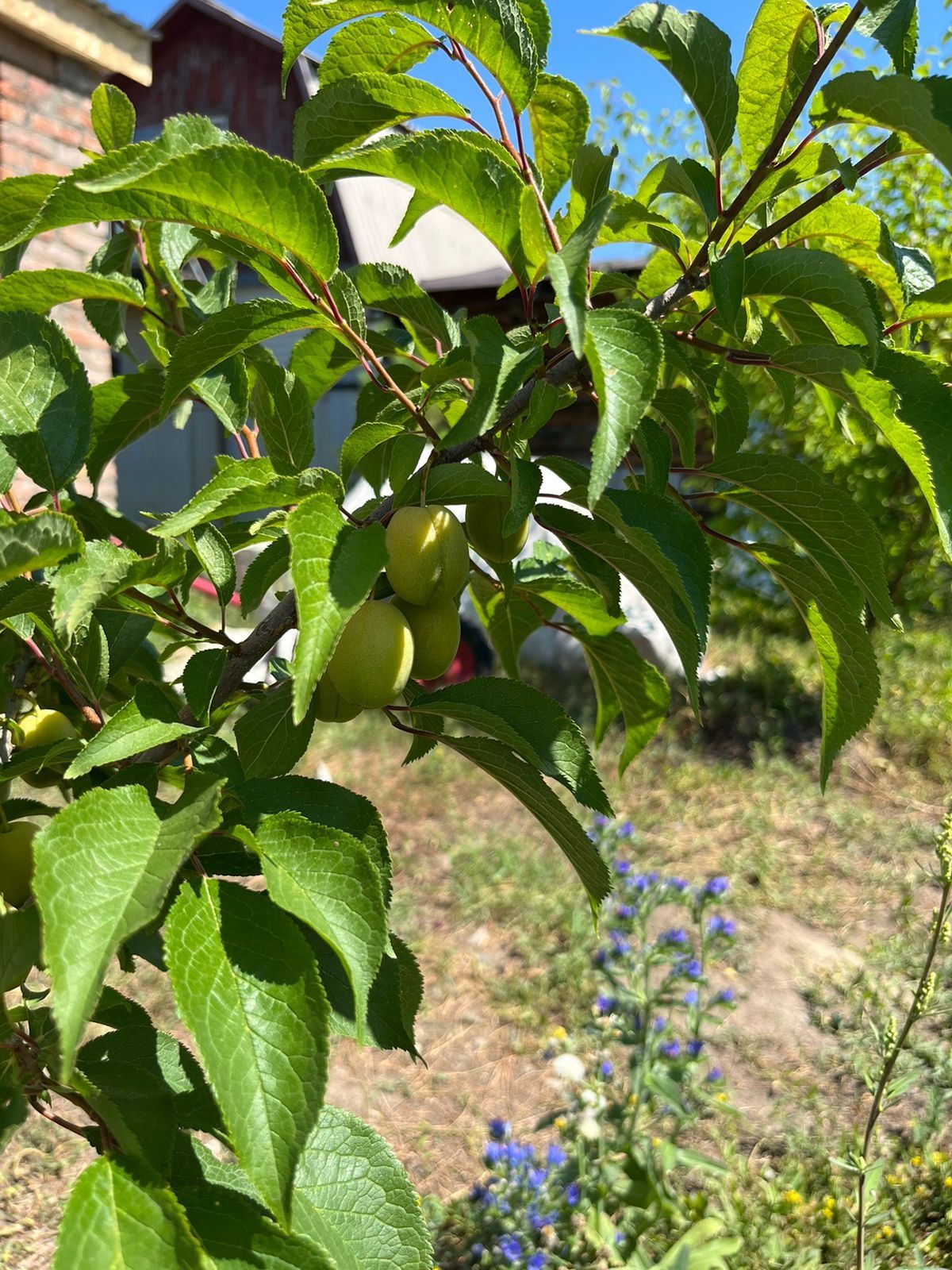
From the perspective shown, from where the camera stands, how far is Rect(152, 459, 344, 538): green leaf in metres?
0.59

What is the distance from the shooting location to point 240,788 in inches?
23.8

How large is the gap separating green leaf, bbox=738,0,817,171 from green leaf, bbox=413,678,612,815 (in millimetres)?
409

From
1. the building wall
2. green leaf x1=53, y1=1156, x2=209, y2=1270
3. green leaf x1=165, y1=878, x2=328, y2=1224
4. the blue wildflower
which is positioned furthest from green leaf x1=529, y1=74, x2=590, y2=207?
the building wall

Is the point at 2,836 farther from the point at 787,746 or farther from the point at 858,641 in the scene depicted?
the point at 787,746

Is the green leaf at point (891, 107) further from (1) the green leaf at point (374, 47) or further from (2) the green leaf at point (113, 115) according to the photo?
(2) the green leaf at point (113, 115)

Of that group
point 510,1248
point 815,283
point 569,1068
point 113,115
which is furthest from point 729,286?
point 569,1068

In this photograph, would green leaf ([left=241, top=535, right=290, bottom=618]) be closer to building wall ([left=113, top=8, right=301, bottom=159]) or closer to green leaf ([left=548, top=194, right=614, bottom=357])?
green leaf ([left=548, top=194, right=614, bottom=357])

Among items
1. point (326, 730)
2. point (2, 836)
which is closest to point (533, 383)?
point (2, 836)

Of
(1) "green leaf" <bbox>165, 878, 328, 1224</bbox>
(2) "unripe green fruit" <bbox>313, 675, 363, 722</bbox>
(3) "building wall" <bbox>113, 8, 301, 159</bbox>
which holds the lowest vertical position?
(1) "green leaf" <bbox>165, 878, 328, 1224</bbox>

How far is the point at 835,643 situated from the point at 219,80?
12452mm

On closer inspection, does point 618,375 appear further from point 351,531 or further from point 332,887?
point 332,887

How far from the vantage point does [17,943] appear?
0.61 m

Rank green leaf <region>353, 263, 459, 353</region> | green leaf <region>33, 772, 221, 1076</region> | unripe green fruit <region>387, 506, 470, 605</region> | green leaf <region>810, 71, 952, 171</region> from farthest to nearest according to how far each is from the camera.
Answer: green leaf <region>353, 263, 459, 353</region> < unripe green fruit <region>387, 506, 470, 605</region> < green leaf <region>810, 71, 952, 171</region> < green leaf <region>33, 772, 221, 1076</region>

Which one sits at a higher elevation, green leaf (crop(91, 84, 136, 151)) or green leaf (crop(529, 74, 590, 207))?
green leaf (crop(91, 84, 136, 151))
